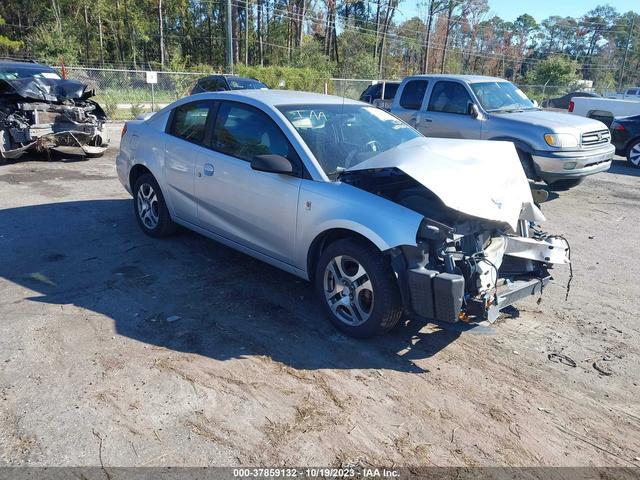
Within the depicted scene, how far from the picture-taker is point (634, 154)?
1267cm

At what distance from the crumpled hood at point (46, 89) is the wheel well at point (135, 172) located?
5.73m

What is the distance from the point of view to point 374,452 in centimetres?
283

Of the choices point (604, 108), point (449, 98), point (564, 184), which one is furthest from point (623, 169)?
point (449, 98)

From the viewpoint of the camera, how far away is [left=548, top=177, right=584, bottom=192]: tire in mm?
8930

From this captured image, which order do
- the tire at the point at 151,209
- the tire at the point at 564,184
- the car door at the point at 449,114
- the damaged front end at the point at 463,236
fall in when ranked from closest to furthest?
the damaged front end at the point at 463,236
the tire at the point at 151,209
the tire at the point at 564,184
the car door at the point at 449,114

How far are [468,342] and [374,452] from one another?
156 cm

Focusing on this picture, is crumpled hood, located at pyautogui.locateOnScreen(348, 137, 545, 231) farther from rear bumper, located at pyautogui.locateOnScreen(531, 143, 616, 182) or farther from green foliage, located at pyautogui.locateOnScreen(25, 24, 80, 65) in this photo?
green foliage, located at pyautogui.locateOnScreen(25, 24, 80, 65)

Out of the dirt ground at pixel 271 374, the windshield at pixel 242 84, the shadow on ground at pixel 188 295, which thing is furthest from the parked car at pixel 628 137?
the windshield at pixel 242 84

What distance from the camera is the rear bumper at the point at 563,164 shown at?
8.17 m

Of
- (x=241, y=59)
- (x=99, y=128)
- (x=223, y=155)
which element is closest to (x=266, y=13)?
(x=241, y=59)

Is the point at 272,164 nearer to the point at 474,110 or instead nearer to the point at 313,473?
the point at 313,473

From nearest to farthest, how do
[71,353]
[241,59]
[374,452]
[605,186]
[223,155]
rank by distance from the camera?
1. [374,452]
2. [71,353]
3. [223,155]
4. [605,186]
5. [241,59]

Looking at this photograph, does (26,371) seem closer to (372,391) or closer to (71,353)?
(71,353)

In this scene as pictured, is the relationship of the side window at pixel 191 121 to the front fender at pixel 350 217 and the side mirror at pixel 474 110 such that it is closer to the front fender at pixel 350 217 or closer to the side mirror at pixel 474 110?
the front fender at pixel 350 217
